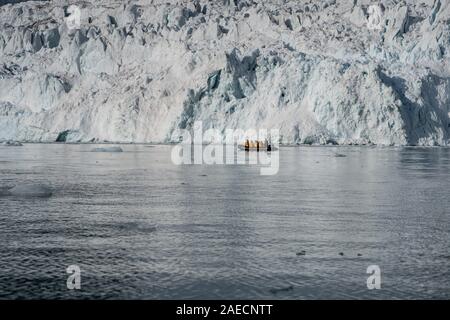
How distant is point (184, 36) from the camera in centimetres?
12588

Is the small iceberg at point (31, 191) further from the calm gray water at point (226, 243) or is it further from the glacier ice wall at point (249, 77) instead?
the glacier ice wall at point (249, 77)

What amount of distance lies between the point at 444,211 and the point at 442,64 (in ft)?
294

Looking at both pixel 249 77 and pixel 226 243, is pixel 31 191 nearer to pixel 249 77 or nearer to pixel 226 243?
pixel 226 243

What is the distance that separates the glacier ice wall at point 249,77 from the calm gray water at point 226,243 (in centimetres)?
6629

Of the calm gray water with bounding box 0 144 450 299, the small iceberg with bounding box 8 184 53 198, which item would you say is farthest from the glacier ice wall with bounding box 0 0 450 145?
the small iceberg with bounding box 8 184 53 198

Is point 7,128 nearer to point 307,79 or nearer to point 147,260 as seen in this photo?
point 307,79

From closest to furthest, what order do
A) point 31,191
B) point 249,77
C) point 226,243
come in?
point 226,243, point 31,191, point 249,77

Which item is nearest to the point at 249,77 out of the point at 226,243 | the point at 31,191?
the point at 31,191

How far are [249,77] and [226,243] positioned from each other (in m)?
87.7

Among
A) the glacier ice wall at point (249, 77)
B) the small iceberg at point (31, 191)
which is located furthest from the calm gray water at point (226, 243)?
the glacier ice wall at point (249, 77)

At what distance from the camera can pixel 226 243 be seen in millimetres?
13055

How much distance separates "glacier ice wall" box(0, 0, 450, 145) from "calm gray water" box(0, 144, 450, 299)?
217ft

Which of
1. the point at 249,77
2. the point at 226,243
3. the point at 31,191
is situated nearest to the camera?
the point at 226,243

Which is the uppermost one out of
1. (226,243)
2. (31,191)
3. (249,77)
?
(249,77)
